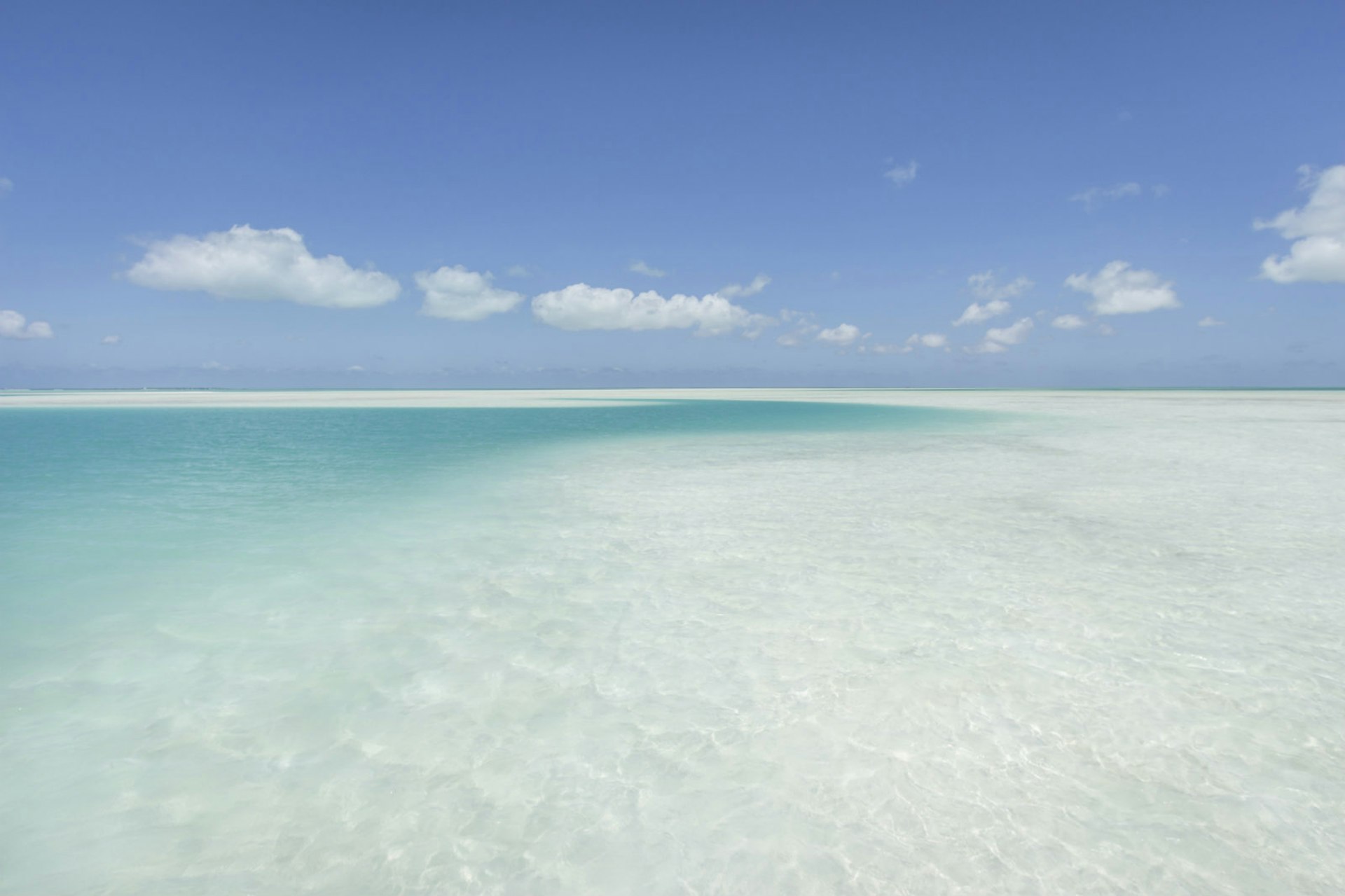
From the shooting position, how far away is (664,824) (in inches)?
101

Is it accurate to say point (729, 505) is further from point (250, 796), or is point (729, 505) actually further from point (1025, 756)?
point (250, 796)

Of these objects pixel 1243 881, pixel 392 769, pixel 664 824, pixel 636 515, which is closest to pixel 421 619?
pixel 392 769

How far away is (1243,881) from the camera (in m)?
2.24

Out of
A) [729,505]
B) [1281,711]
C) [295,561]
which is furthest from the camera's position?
[729,505]

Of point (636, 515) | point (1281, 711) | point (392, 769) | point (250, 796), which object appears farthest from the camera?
point (636, 515)

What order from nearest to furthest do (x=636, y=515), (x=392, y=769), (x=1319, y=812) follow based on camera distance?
(x=1319, y=812) → (x=392, y=769) → (x=636, y=515)

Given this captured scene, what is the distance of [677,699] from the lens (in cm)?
356

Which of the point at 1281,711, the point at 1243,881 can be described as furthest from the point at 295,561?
the point at 1281,711

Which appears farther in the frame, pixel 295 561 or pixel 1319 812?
pixel 295 561

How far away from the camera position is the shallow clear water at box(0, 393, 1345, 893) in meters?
2.42

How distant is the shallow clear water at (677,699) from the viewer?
242 cm

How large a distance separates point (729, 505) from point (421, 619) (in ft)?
15.4

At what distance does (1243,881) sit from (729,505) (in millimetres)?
6611

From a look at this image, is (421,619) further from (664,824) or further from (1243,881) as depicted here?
(1243,881)
